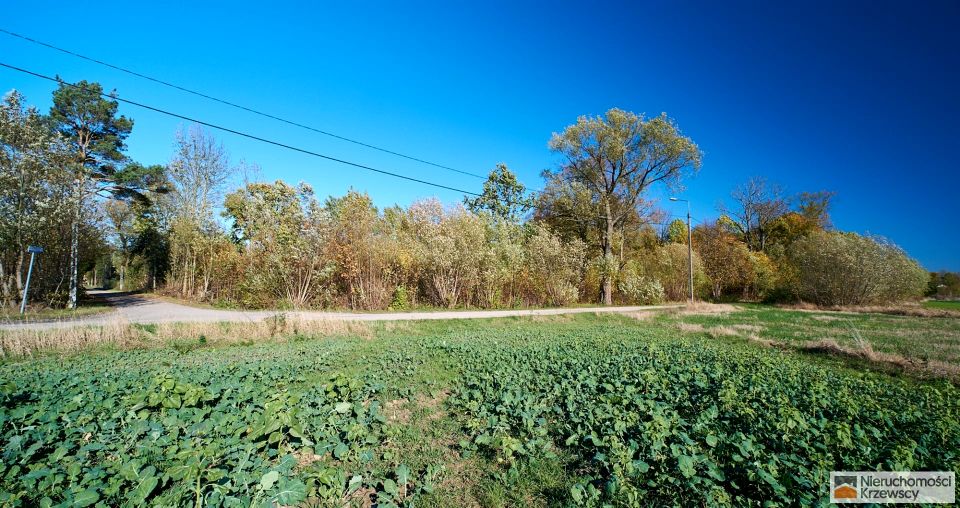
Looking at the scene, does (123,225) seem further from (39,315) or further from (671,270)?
(671,270)

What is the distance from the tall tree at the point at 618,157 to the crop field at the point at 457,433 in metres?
24.1

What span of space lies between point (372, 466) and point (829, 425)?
552 centimetres

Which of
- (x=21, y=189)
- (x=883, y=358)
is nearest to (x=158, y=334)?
(x=21, y=189)

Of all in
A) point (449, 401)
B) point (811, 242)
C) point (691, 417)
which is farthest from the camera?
point (811, 242)

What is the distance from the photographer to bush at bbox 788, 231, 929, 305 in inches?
1129

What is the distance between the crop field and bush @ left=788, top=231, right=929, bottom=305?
Answer: 1154 inches

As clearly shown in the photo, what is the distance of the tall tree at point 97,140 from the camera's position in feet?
71.3

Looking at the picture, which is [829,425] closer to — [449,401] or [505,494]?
[505,494]

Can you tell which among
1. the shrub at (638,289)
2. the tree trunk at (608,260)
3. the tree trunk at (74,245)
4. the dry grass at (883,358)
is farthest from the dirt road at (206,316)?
the dry grass at (883,358)

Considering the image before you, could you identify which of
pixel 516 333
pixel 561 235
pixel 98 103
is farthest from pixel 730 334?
pixel 98 103

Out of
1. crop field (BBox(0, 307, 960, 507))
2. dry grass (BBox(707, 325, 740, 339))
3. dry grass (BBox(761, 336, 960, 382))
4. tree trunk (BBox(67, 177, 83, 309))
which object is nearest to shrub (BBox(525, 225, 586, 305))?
dry grass (BBox(707, 325, 740, 339))

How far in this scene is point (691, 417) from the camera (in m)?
5.14

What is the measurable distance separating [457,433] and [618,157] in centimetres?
2894

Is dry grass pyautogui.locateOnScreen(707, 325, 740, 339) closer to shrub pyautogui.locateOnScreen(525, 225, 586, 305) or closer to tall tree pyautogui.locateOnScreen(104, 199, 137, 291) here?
shrub pyautogui.locateOnScreen(525, 225, 586, 305)
